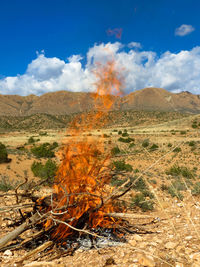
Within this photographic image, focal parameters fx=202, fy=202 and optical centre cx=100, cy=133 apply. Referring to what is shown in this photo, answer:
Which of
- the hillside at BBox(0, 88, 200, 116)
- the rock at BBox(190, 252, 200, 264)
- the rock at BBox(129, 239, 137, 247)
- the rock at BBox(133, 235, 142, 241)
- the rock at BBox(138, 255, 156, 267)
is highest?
the hillside at BBox(0, 88, 200, 116)

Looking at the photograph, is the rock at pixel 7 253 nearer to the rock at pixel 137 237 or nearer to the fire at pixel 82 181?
the fire at pixel 82 181

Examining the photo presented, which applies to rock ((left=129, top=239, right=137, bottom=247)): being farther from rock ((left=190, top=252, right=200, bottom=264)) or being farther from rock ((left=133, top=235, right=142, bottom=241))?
rock ((left=190, top=252, right=200, bottom=264))

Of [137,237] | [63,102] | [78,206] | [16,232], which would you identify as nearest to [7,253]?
[16,232]

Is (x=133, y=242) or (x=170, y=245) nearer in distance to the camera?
(x=170, y=245)

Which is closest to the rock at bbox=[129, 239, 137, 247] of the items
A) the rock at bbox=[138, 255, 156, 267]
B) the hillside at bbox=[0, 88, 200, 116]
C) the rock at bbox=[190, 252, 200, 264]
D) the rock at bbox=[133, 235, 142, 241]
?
the rock at bbox=[133, 235, 142, 241]

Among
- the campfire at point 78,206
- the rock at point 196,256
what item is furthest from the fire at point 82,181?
the rock at point 196,256

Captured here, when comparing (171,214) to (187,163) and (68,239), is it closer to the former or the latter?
(68,239)

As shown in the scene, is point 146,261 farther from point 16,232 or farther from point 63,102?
point 63,102

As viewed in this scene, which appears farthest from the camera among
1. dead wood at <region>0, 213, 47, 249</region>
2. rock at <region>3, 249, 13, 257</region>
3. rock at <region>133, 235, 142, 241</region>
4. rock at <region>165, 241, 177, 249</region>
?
rock at <region>133, 235, 142, 241</region>

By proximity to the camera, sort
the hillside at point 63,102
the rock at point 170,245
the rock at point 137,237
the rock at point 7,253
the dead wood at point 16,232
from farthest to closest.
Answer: the hillside at point 63,102
the rock at point 137,237
the rock at point 7,253
the dead wood at point 16,232
the rock at point 170,245

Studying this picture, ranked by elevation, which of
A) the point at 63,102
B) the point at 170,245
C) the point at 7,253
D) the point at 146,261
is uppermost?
the point at 63,102

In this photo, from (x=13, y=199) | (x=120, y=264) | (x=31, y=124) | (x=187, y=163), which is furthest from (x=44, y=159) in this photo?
(x=31, y=124)

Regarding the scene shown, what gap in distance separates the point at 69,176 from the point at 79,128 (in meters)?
1.05

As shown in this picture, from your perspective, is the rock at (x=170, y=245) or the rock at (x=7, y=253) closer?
the rock at (x=170, y=245)
